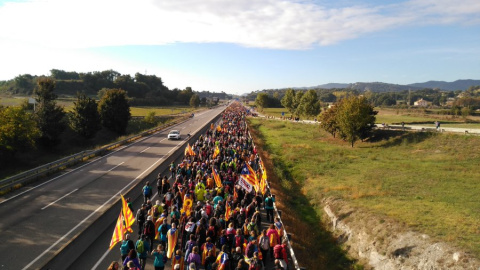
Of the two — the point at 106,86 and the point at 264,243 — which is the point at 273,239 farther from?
the point at 106,86

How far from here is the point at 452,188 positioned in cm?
2006

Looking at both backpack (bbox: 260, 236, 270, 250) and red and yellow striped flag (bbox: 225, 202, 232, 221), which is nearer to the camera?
backpack (bbox: 260, 236, 270, 250)

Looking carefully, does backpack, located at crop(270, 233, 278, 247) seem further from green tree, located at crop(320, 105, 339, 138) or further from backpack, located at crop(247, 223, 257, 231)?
green tree, located at crop(320, 105, 339, 138)

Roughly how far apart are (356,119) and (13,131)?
37.9 meters

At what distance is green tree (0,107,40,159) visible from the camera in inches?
1072

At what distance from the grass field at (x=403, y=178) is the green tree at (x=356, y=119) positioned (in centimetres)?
181

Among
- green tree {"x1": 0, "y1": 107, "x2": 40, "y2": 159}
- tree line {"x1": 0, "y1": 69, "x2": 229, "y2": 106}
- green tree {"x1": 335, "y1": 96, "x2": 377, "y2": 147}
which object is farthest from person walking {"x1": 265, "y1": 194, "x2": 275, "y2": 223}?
tree line {"x1": 0, "y1": 69, "x2": 229, "y2": 106}

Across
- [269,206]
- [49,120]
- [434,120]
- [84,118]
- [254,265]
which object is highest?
[49,120]

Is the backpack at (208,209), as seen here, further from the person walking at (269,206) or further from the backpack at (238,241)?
the person walking at (269,206)

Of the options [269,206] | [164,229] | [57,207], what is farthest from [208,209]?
[57,207]

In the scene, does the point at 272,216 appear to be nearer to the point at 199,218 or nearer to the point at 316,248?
the point at 316,248

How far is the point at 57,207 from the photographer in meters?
15.9

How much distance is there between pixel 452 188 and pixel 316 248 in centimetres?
1116

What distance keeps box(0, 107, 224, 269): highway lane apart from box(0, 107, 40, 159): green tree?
7.64m
